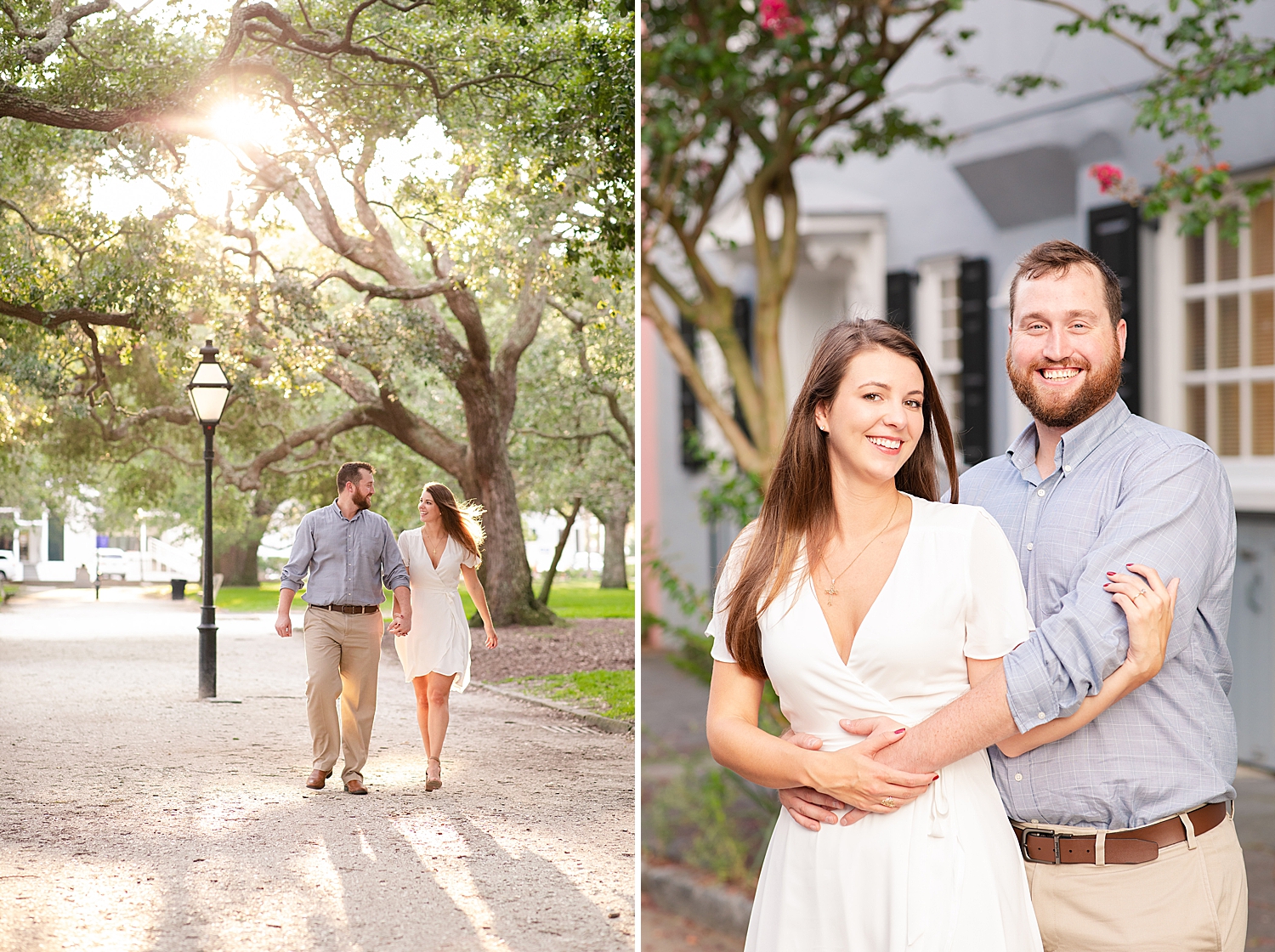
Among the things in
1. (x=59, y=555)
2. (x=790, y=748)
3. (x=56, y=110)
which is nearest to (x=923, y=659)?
(x=790, y=748)

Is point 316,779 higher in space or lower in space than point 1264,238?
lower

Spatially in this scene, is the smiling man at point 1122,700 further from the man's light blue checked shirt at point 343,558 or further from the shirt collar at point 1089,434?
the man's light blue checked shirt at point 343,558

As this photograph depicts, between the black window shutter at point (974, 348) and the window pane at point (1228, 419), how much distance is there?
4.64ft

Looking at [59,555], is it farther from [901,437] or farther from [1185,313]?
[1185,313]

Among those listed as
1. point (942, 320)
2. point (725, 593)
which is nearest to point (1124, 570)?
point (725, 593)

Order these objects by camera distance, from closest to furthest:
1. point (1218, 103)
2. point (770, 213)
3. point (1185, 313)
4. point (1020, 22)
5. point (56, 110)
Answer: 1. point (56, 110)
2. point (1218, 103)
3. point (1185, 313)
4. point (1020, 22)
5. point (770, 213)

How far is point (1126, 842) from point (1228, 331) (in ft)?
14.5

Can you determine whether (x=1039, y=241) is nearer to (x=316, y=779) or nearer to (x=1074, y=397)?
(x=1074, y=397)

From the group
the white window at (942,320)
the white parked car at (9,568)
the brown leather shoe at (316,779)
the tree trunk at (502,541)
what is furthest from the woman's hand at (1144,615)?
the white window at (942,320)

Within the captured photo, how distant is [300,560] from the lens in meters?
2.20

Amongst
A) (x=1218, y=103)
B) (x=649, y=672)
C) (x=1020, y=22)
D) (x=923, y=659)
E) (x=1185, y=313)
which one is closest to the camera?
(x=923, y=659)

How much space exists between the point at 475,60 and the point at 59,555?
1.18m

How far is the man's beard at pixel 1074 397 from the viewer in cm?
189

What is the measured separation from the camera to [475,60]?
2.33 metres
